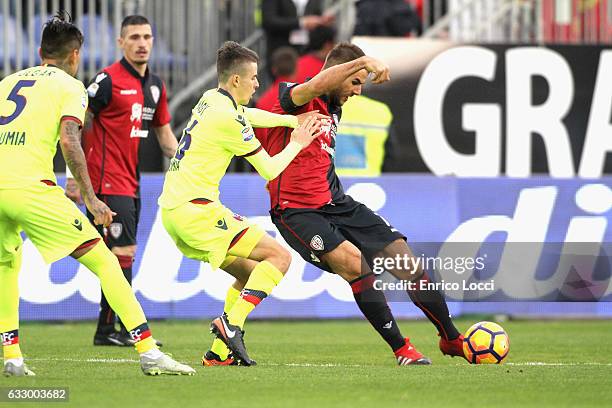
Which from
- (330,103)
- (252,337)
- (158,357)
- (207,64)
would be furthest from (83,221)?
(207,64)

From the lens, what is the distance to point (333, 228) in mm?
9203

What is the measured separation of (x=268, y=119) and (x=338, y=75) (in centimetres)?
58

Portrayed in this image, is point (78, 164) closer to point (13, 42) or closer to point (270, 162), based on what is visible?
point (270, 162)

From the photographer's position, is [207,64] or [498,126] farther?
[207,64]

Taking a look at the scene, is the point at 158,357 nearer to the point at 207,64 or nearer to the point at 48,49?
the point at 48,49

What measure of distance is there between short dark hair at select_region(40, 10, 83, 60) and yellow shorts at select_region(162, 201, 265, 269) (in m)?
1.34

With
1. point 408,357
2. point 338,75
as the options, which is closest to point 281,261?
point 408,357

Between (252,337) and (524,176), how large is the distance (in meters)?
4.45

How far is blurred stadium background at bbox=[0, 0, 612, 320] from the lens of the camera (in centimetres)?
1331

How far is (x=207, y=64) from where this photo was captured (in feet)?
54.3

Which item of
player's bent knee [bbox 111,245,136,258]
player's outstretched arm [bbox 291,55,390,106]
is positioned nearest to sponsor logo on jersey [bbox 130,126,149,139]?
player's bent knee [bbox 111,245,136,258]

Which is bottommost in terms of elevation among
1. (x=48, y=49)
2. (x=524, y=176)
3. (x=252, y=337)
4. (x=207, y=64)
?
(x=252, y=337)

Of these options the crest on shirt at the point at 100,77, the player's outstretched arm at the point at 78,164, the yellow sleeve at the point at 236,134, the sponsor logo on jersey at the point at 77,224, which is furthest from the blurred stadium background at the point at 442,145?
the sponsor logo on jersey at the point at 77,224

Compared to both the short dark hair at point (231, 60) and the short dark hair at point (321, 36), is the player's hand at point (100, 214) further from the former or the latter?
the short dark hair at point (321, 36)
